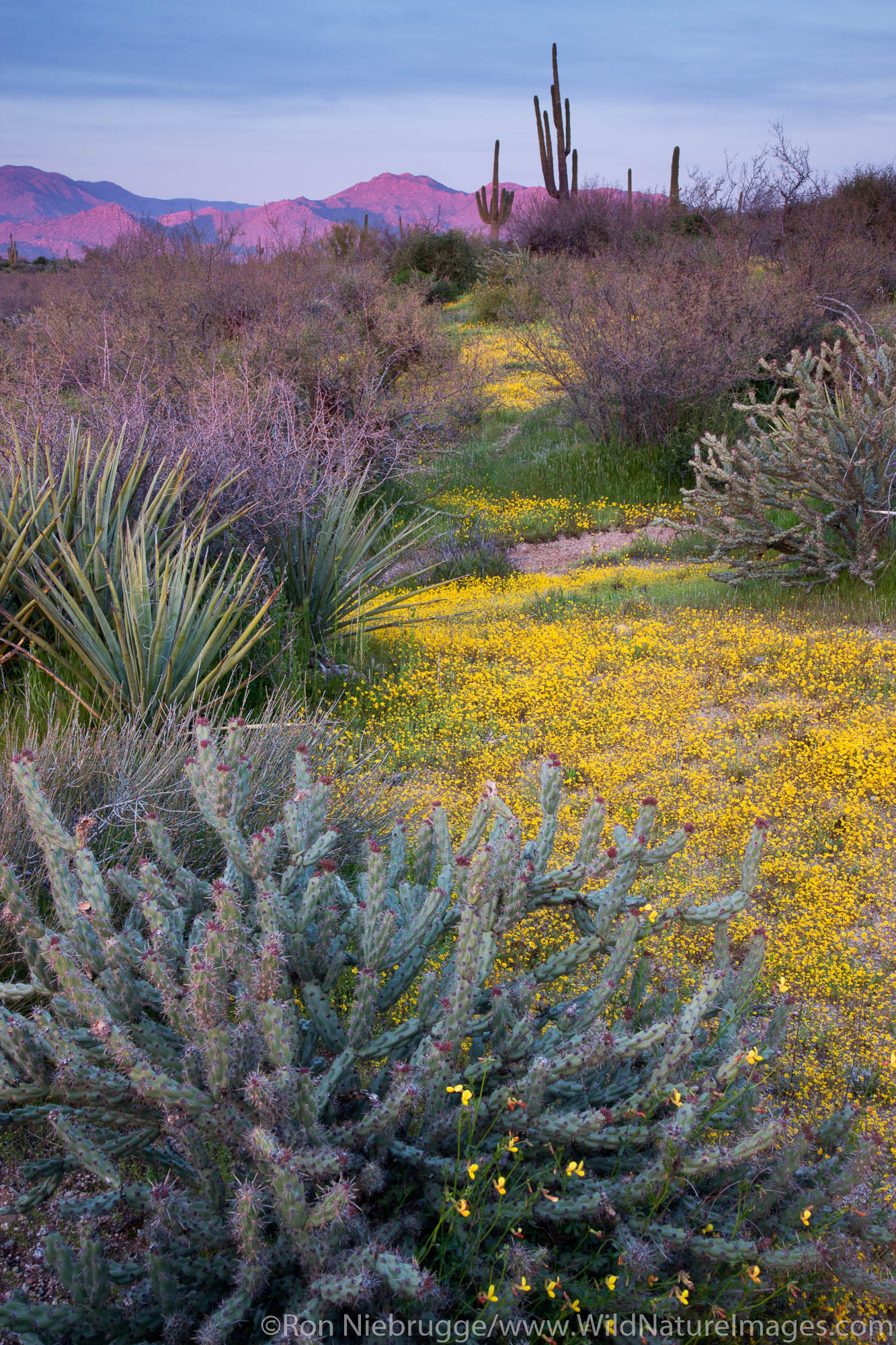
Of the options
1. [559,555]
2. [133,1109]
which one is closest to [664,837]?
[133,1109]

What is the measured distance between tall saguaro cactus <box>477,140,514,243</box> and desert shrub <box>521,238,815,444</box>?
64.7ft

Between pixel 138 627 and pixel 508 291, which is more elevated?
pixel 508 291

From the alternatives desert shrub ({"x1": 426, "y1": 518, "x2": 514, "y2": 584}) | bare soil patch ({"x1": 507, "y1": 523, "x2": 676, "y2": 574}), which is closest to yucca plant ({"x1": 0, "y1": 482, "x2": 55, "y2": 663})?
desert shrub ({"x1": 426, "y1": 518, "x2": 514, "y2": 584})

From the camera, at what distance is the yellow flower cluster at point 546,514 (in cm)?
988

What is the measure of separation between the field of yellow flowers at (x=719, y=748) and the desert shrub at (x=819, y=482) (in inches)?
24.6

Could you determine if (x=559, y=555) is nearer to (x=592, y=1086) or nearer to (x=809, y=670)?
(x=809, y=670)

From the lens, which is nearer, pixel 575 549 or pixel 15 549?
pixel 15 549

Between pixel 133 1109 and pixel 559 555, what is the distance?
7.88 metres

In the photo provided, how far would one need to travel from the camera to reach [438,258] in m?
24.8

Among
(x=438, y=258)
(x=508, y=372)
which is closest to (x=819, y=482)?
(x=508, y=372)

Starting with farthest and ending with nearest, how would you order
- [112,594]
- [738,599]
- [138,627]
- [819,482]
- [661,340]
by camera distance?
[661,340], [738,599], [819,482], [112,594], [138,627]

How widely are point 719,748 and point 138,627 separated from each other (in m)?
3.10

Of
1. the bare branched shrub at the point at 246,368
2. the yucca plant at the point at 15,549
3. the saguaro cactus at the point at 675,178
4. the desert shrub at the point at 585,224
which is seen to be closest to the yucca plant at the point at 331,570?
the bare branched shrub at the point at 246,368

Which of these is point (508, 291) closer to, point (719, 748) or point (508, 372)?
point (508, 372)
